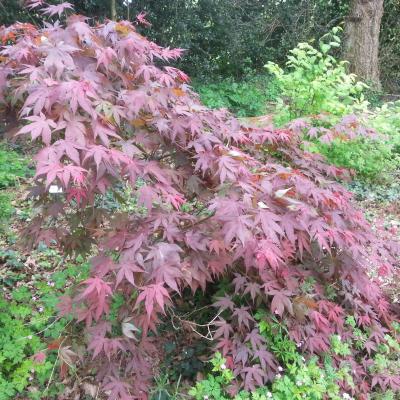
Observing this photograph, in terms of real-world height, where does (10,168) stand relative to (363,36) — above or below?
below

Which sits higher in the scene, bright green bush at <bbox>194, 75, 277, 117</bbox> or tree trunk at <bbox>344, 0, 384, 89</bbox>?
tree trunk at <bbox>344, 0, 384, 89</bbox>

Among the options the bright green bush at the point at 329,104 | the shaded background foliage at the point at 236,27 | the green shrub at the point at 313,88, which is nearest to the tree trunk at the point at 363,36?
the shaded background foliage at the point at 236,27

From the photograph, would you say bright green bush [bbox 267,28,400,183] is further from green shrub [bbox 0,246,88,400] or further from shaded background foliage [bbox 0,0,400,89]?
shaded background foliage [bbox 0,0,400,89]

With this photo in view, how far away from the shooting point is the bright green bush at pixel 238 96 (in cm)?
900

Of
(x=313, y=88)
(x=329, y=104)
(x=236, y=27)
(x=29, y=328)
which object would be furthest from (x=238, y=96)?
(x=29, y=328)

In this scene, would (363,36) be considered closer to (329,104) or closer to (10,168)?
(329,104)

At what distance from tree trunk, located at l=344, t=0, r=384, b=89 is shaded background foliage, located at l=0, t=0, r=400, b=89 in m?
0.38

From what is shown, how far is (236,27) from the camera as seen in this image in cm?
1020

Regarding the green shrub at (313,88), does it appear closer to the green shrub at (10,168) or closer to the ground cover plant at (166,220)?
the ground cover plant at (166,220)

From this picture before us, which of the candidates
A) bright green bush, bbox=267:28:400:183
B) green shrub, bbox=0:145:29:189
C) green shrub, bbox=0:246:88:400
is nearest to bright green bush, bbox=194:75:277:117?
bright green bush, bbox=267:28:400:183

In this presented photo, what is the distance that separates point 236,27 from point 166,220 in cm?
887

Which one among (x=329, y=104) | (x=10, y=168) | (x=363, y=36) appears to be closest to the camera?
(x=10, y=168)

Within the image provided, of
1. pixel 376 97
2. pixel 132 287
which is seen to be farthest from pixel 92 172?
pixel 376 97

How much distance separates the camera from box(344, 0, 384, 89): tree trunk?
9438 mm
